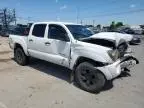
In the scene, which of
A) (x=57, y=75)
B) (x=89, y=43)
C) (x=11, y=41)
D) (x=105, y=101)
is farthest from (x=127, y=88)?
(x=11, y=41)

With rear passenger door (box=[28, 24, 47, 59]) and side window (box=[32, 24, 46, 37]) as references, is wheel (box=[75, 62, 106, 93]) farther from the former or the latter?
side window (box=[32, 24, 46, 37])

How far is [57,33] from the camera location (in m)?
6.95

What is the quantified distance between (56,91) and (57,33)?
6.59 feet

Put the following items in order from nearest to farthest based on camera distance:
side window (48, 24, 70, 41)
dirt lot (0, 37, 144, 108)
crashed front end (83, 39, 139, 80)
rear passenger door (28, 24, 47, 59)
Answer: dirt lot (0, 37, 144, 108) → crashed front end (83, 39, 139, 80) → side window (48, 24, 70, 41) → rear passenger door (28, 24, 47, 59)

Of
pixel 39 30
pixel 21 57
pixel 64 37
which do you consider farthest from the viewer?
pixel 21 57

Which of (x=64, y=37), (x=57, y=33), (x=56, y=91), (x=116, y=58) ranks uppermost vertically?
(x=57, y=33)

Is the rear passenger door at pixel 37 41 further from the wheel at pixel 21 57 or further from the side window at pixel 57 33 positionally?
the wheel at pixel 21 57

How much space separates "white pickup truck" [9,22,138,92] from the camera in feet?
18.6

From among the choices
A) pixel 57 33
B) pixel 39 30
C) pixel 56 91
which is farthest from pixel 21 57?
pixel 56 91

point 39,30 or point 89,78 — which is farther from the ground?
point 39,30

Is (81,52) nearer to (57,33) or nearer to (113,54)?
(113,54)

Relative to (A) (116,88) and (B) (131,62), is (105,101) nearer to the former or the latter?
(A) (116,88)

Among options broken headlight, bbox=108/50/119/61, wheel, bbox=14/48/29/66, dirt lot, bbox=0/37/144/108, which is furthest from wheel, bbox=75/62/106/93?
wheel, bbox=14/48/29/66

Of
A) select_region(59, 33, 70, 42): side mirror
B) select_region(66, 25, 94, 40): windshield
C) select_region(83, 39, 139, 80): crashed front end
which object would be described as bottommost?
select_region(83, 39, 139, 80): crashed front end
